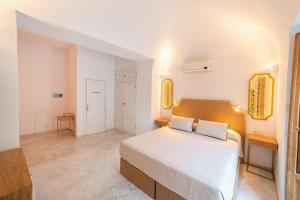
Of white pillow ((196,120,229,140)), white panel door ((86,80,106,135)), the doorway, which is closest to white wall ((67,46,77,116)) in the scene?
white panel door ((86,80,106,135))

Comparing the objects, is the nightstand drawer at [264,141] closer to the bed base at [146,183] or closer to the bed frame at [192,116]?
the bed frame at [192,116]

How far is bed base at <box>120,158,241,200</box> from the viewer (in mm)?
1769

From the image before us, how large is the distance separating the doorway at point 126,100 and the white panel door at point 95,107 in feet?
1.75

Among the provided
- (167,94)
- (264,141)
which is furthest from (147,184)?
(167,94)

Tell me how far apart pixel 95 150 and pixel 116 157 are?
0.69 metres

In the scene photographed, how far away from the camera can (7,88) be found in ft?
5.72

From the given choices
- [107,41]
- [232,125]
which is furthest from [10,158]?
[232,125]

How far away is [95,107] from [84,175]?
2725 mm

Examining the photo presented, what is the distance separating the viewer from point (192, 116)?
12.1 ft

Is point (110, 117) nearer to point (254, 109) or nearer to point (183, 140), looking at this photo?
point (183, 140)

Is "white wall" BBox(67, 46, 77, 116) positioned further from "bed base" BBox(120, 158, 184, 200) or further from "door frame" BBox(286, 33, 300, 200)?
"door frame" BBox(286, 33, 300, 200)

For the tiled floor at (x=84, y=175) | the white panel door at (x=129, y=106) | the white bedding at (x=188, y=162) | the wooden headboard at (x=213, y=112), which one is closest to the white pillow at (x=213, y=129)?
Answer: the white bedding at (x=188, y=162)

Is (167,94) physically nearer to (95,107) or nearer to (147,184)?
(95,107)

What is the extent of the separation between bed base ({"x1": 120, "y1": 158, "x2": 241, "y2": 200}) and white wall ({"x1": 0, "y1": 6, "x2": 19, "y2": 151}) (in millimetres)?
1561
